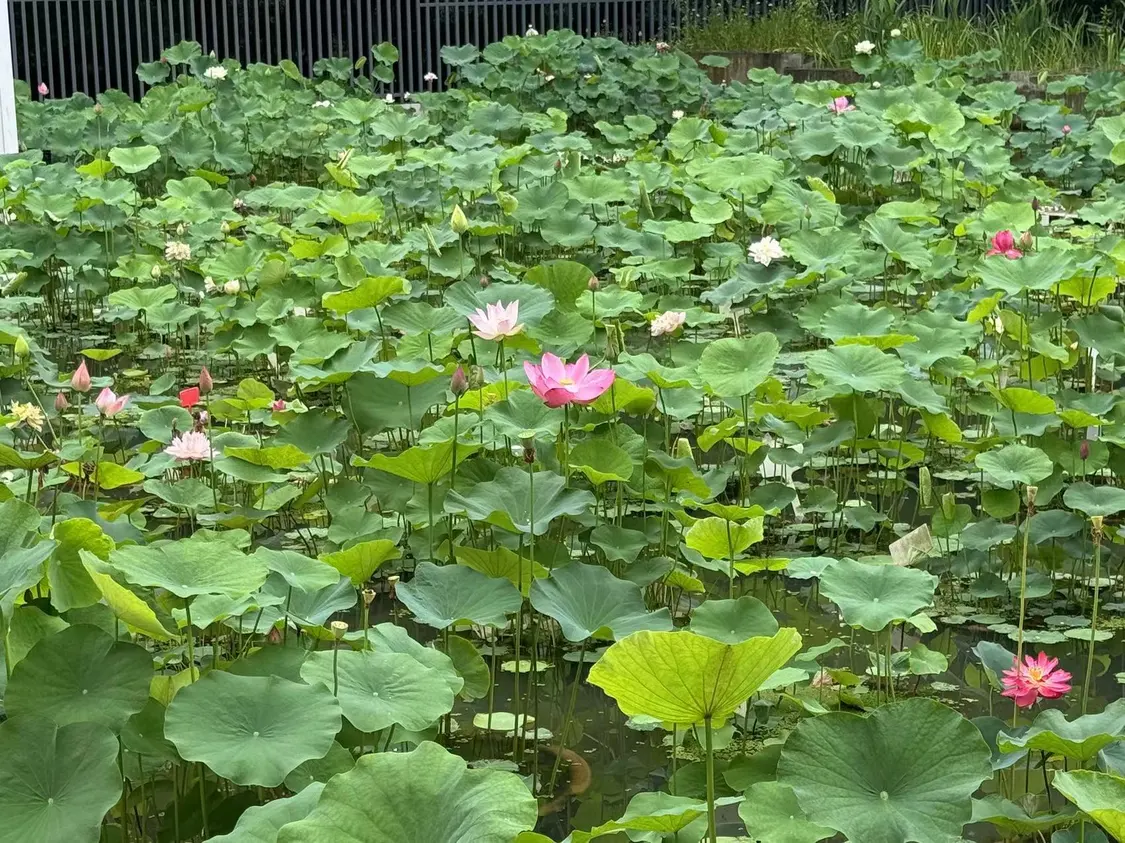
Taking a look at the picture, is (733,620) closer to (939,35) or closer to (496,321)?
(496,321)

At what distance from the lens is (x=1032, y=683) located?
62.7 inches

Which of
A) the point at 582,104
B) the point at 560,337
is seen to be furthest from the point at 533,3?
the point at 560,337

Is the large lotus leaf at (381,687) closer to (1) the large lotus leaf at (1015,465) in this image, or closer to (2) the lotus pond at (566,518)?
(2) the lotus pond at (566,518)

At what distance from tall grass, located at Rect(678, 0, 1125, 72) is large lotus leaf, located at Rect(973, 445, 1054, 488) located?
7.08 metres

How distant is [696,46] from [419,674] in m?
9.79

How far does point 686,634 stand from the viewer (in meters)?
1.15

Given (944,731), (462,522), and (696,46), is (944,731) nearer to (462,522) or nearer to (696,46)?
(462,522)

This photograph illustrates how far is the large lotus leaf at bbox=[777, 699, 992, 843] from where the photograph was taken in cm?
122

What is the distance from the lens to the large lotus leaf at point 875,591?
163cm

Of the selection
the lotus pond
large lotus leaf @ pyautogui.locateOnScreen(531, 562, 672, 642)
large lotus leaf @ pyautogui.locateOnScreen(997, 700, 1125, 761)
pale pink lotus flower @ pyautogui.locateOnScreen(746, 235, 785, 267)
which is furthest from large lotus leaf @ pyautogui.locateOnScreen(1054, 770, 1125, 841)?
pale pink lotus flower @ pyautogui.locateOnScreen(746, 235, 785, 267)

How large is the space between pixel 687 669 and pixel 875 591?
57 centimetres

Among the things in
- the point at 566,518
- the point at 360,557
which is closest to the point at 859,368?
the point at 566,518

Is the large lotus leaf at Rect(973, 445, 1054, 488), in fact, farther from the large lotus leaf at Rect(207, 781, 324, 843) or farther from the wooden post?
the wooden post

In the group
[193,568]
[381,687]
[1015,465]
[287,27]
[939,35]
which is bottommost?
[287,27]
